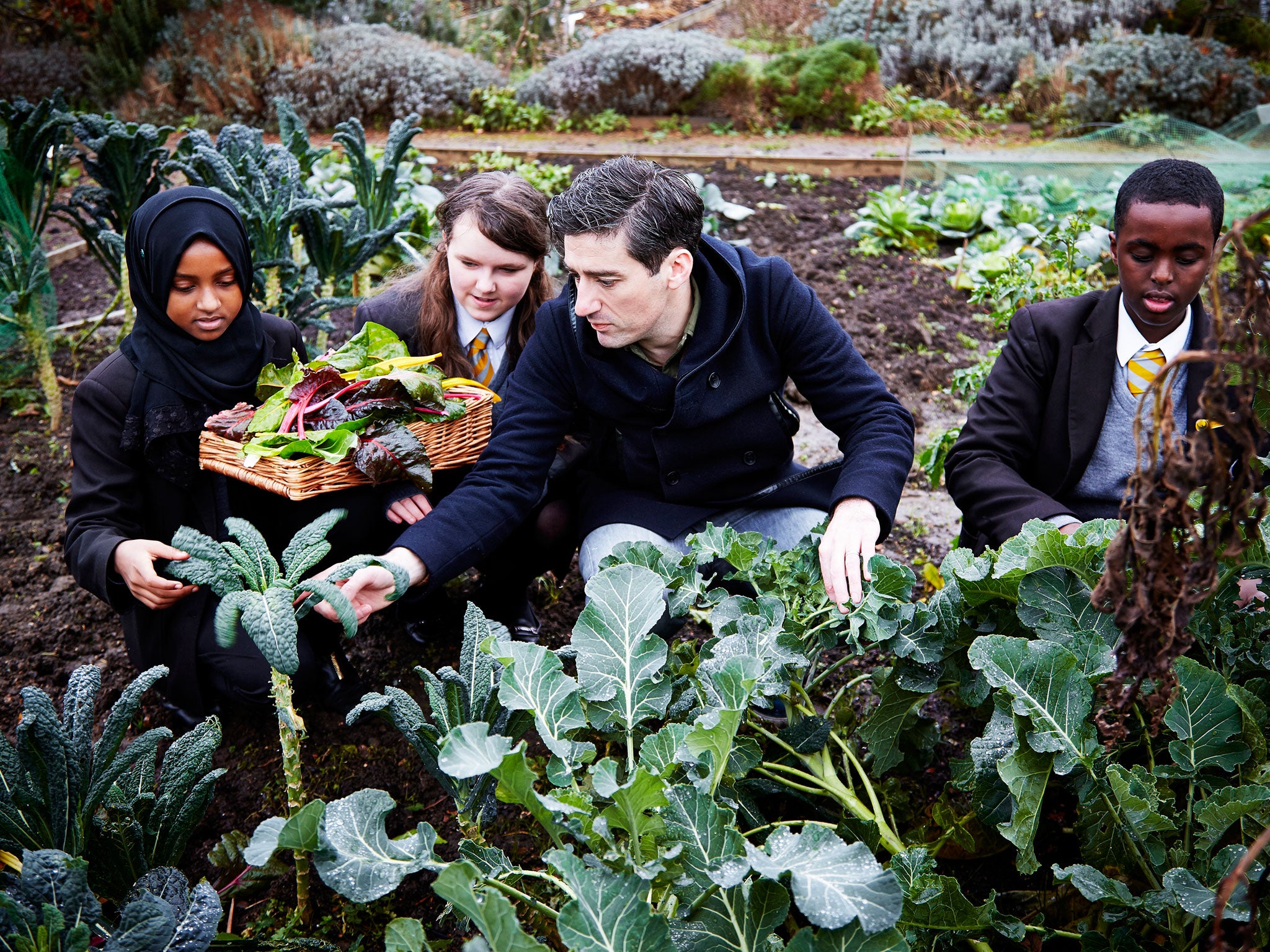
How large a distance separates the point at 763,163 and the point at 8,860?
631 centimetres

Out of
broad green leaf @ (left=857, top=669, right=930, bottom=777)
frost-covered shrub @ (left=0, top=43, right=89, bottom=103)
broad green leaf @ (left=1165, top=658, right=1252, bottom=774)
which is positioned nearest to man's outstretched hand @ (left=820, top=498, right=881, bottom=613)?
broad green leaf @ (left=857, top=669, right=930, bottom=777)

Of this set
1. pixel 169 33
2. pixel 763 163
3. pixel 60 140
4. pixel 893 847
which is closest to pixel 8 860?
pixel 893 847

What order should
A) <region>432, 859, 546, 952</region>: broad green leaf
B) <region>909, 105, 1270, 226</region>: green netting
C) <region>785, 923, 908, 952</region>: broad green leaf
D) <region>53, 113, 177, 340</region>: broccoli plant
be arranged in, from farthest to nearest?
1. <region>909, 105, 1270, 226</region>: green netting
2. <region>53, 113, 177, 340</region>: broccoli plant
3. <region>785, 923, 908, 952</region>: broad green leaf
4. <region>432, 859, 546, 952</region>: broad green leaf

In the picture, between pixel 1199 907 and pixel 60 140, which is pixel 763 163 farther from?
pixel 1199 907

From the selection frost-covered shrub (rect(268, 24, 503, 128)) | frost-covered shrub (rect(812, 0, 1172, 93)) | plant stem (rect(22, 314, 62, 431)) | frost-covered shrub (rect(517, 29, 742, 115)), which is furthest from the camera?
frost-covered shrub (rect(812, 0, 1172, 93))

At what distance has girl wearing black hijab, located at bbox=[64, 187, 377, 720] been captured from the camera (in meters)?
2.24

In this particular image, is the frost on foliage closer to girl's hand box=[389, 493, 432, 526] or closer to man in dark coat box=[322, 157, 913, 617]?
man in dark coat box=[322, 157, 913, 617]

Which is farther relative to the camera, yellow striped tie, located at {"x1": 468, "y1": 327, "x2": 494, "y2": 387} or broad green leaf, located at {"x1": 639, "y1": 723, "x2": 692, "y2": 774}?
yellow striped tie, located at {"x1": 468, "y1": 327, "x2": 494, "y2": 387}

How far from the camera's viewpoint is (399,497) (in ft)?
8.26

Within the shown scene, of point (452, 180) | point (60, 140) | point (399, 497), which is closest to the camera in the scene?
point (399, 497)

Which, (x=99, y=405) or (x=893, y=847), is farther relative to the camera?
(x=99, y=405)

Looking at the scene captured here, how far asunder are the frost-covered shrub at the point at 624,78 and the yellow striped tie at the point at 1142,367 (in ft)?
22.6

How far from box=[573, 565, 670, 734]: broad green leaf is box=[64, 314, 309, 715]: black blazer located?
1.13m

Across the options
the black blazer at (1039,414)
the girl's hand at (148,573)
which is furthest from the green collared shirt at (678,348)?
the girl's hand at (148,573)
